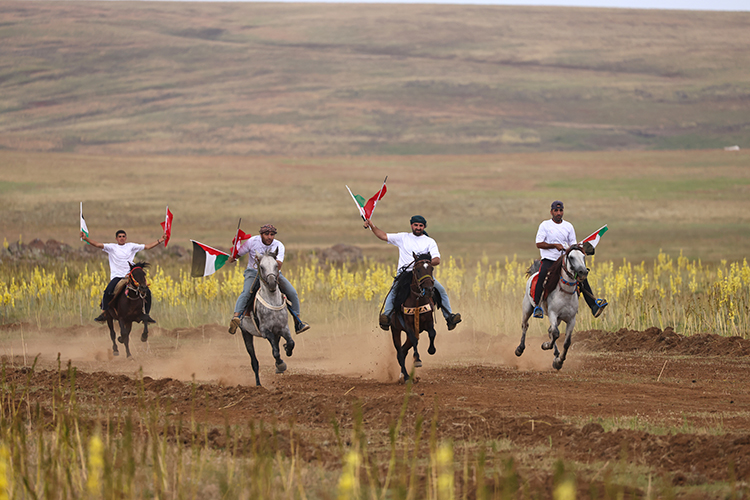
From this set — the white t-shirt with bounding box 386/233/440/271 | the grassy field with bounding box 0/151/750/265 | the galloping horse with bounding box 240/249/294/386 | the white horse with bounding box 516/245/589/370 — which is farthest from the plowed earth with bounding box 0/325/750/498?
the grassy field with bounding box 0/151/750/265

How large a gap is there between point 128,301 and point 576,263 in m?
8.56

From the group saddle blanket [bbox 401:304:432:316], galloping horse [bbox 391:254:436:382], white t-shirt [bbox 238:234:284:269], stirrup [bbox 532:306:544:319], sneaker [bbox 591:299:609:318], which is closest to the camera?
galloping horse [bbox 391:254:436:382]

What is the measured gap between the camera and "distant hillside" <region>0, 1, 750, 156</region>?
126 m

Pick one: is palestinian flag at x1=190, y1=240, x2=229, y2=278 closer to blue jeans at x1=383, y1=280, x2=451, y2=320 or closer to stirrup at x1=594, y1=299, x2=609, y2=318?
blue jeans at x1=383, y1=280, x2=451, y2=320

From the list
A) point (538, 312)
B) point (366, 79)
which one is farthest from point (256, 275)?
point (366, 79)

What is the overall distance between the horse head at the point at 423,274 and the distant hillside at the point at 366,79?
104 m

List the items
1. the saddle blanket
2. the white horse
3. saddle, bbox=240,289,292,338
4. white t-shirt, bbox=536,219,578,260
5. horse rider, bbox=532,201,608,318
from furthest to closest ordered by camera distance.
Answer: white t-shirt, bbox=536,219,578,260 < horse rider, bbox=532,201,608,318 < the white horse < saddle, bbox=240,289,292,338 < the saddle blanket

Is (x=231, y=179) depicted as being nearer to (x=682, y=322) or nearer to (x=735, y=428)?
(x=682, y=322)

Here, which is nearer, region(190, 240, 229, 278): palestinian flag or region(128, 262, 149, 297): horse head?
region(190, 240, 229, 278): palestinian flag

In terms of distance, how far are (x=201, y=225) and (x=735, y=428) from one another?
1909 inches

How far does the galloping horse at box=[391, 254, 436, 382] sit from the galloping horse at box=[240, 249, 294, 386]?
1682 millimetres

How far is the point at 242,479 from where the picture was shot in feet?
24.2

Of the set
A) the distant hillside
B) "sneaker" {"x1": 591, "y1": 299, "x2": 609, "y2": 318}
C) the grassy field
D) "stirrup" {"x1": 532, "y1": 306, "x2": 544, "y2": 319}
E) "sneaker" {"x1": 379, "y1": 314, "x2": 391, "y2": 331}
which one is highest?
the distant hillside

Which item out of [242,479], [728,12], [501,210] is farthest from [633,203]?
[728,12]
